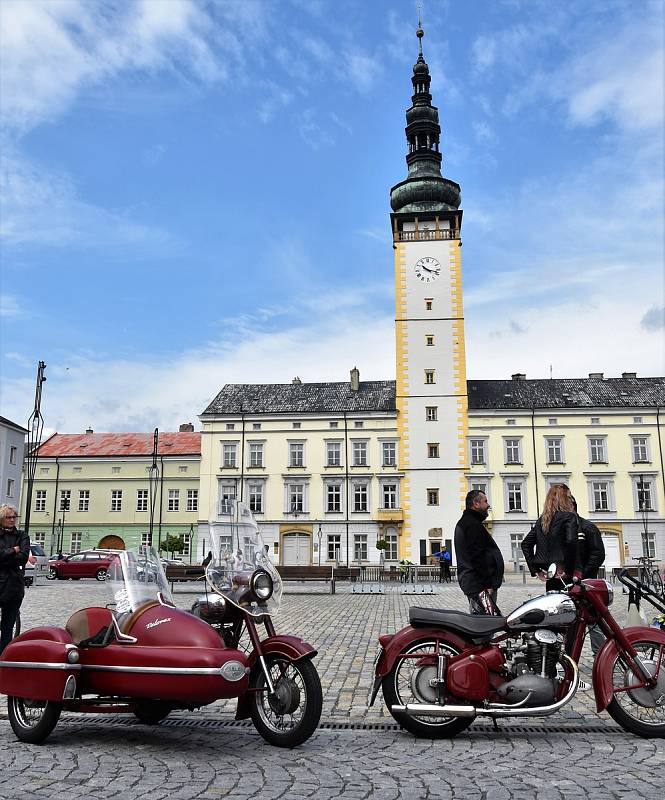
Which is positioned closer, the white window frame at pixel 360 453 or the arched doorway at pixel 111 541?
the white window frame at pixel 360 453

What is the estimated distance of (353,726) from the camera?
604 cm

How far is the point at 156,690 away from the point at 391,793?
176 cm

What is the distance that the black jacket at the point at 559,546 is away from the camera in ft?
24.0

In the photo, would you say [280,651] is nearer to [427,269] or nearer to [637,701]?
[637,701]

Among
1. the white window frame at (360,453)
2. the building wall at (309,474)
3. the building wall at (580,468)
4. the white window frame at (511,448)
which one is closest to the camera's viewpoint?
the building wall at (580,468)

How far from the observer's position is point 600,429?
4784 cm

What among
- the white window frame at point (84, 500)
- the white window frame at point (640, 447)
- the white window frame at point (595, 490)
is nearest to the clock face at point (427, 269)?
the white window frame at point (640, 447)

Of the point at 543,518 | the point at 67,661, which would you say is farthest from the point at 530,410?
the point at 67,661

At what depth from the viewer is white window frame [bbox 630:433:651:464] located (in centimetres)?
4741

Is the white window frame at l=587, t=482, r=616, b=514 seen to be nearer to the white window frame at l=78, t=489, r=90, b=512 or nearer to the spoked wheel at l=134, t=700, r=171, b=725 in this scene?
the white window frame at l=78, t=489, r=90, b=512

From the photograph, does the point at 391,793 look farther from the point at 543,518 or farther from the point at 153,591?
the point at 543,518

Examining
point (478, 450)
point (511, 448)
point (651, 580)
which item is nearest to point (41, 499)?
point (478, 450)

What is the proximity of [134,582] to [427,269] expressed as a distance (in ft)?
151

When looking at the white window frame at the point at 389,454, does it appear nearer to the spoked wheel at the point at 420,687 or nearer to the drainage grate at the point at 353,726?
the drainage grate at the point at 353,726
